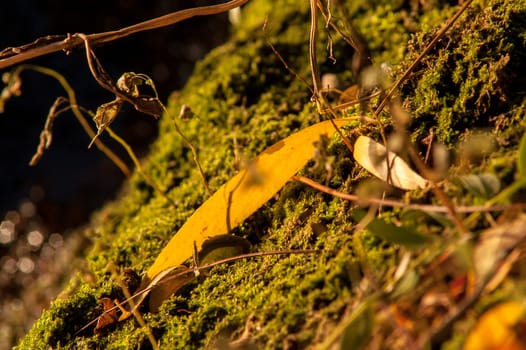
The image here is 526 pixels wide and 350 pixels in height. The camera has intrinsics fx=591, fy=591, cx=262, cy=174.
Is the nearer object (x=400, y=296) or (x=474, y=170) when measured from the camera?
(x=400, y=296)

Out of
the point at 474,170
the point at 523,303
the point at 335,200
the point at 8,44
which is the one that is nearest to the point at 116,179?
the point at 8,44

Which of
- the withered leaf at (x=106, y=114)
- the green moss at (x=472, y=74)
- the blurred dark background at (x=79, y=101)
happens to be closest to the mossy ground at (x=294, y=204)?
the green moss at (x=472, y=74)

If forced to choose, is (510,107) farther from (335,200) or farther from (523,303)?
(523,303)

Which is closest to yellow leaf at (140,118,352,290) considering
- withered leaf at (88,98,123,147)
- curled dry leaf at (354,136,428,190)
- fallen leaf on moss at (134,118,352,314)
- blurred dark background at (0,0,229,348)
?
fallen leaf on moss at (134,118,352,314)

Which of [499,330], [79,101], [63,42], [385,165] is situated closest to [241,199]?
[385,165]

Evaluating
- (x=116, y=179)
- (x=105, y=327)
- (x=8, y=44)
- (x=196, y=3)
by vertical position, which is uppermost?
(x=8, y=44)

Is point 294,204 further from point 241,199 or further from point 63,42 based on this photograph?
point 63,42

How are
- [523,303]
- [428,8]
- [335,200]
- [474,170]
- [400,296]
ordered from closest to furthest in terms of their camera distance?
1. [523,303]
2. [400,296]
3. [474,170]
4. [335,200]
5. [428,8]

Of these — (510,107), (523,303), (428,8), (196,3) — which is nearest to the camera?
(523,303)
